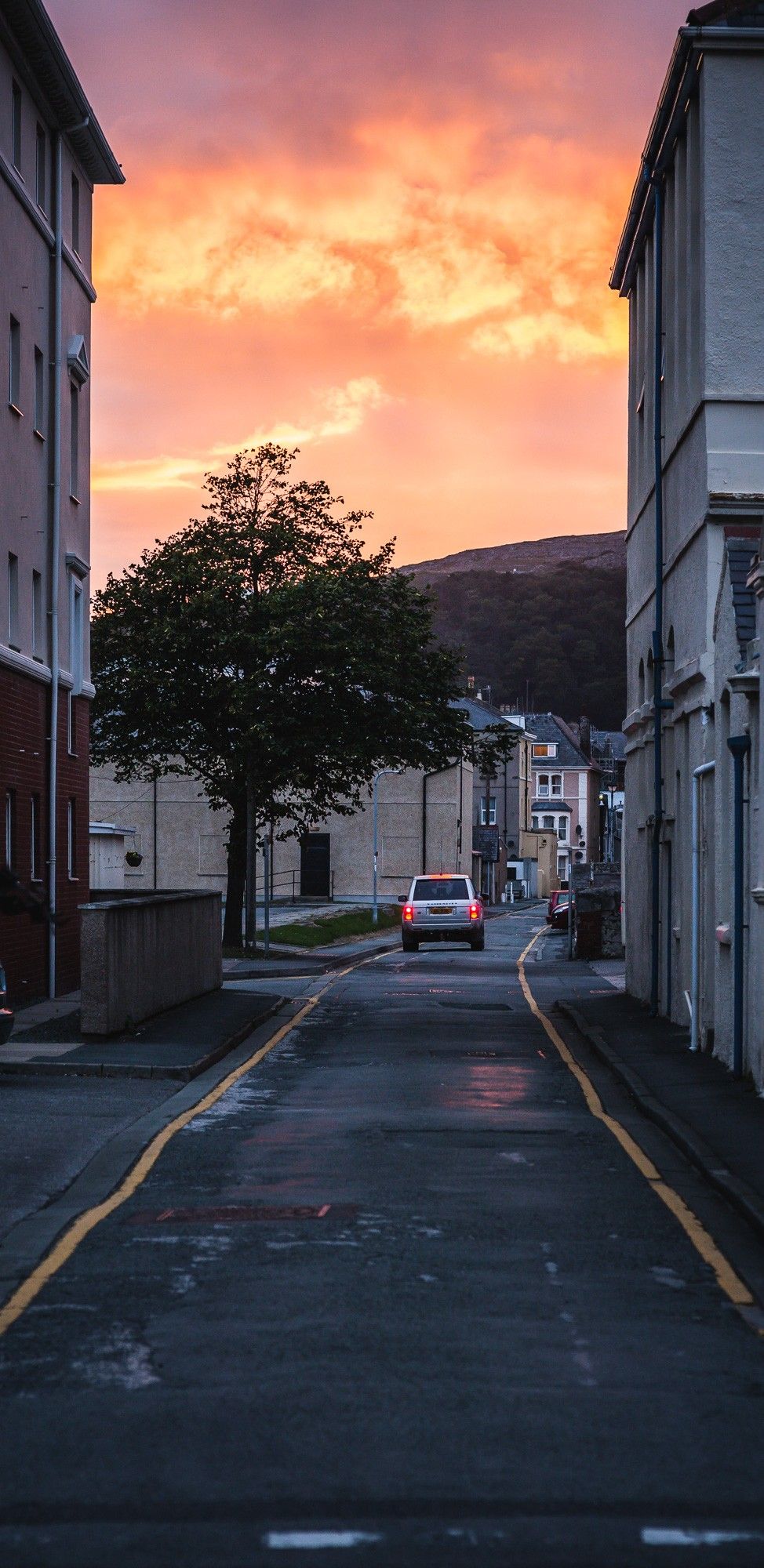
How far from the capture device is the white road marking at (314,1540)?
16.8 feet

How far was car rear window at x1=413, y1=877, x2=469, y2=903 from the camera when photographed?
46.2 meters

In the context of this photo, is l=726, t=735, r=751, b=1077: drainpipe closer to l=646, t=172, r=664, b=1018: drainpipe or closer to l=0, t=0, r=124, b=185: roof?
l=646, t=172, r=664, b=1018: drainpipe

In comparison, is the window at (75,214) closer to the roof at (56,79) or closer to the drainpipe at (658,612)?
the roof at (56,79)

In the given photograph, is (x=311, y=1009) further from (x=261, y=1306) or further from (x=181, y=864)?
(x=181, y=864)

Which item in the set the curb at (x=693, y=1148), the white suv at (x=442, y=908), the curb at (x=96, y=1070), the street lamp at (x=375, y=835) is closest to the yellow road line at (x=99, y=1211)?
the curb at (x=96, y=1070)

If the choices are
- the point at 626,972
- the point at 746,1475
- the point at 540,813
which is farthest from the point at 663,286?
the point at 540,813

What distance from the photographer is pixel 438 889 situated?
152 ft

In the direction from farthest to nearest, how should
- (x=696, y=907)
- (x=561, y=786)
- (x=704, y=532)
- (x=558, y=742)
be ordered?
(x=561, y=786), (x=558, y=742), (x=704, y=532), (x=696, y=907)

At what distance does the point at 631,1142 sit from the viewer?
44.1ft

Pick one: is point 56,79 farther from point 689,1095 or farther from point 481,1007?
point 689,1095

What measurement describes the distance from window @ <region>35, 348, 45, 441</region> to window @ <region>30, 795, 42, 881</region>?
5451mm

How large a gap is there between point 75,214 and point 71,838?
33.0ft

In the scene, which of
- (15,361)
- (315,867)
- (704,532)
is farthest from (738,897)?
(315,867)

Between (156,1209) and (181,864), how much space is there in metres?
71.1
